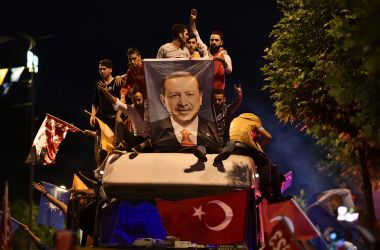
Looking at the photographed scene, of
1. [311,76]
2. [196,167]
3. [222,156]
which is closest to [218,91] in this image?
[222,156]

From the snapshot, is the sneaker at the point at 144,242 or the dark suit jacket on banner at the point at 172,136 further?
the dark suit jacket on banner at the point at 172,136

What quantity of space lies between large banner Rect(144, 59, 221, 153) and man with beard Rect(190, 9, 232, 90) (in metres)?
0.51

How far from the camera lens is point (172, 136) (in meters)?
11.9

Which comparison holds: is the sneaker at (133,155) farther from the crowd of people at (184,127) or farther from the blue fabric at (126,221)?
the blue fabric at (126,221)

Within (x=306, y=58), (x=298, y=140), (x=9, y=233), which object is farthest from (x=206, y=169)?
(x=298, y=140)

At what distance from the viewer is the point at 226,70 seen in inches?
527

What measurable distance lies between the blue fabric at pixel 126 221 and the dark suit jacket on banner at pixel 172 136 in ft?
3.29

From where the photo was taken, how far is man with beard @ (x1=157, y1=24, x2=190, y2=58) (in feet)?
44.8

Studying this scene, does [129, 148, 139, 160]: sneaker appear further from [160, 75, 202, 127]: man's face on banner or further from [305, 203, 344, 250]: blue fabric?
[305, 203, 344, 250]: blue fabric

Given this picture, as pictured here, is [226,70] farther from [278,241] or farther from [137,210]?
[278,241]

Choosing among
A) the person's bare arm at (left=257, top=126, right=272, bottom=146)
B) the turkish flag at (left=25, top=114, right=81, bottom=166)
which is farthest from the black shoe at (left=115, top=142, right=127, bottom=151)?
the turkish flag at (left=25, top=114, right=81, bottom=166)

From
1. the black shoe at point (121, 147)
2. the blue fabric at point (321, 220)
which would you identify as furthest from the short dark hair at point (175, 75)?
the blue fabric at point (321, 220)

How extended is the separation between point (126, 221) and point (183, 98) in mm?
2131

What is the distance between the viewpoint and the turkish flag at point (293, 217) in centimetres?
1020
